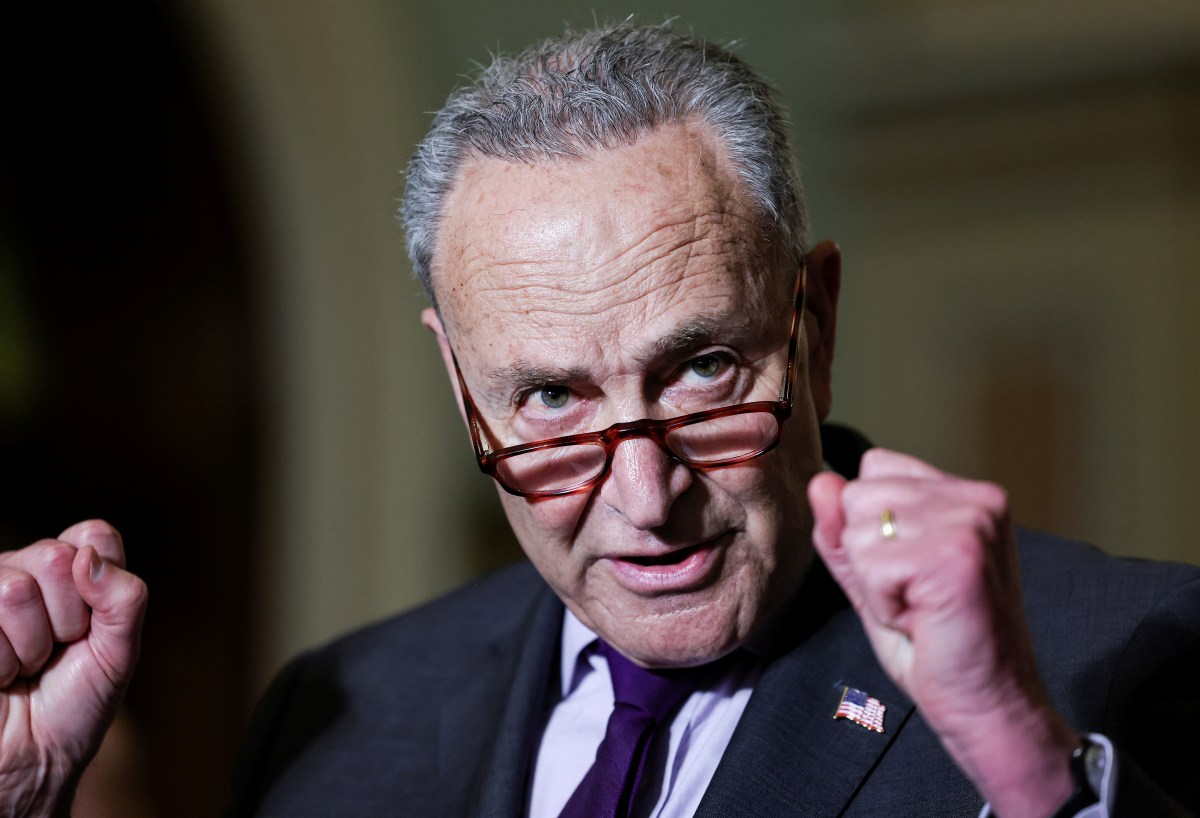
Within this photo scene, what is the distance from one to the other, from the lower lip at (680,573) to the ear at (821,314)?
11.9 inches

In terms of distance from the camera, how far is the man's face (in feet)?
4.79

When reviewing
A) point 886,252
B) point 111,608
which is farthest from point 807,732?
point 886,252

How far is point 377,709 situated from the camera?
199cm

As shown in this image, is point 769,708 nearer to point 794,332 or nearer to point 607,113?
point 794,332

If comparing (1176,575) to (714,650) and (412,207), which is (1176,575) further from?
(412,207)

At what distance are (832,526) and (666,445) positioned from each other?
375 mm

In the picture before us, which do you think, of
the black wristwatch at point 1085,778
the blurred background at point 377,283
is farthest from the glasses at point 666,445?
the blurred background at point 377,283

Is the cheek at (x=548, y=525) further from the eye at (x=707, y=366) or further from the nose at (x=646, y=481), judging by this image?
the eye at (x=707, y=366)

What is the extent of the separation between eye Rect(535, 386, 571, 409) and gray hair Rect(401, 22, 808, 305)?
0.27m

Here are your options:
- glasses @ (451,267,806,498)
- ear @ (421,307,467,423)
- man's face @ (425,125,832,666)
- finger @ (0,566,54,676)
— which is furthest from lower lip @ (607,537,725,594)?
finger @ (0,566,54,676)

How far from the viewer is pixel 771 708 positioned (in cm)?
156

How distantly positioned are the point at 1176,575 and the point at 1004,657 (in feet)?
2.08

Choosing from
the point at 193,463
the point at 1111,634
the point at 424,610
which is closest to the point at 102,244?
the point at 193,463

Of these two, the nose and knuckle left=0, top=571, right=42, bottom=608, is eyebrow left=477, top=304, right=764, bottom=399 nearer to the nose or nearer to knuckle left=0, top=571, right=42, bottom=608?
the nose
